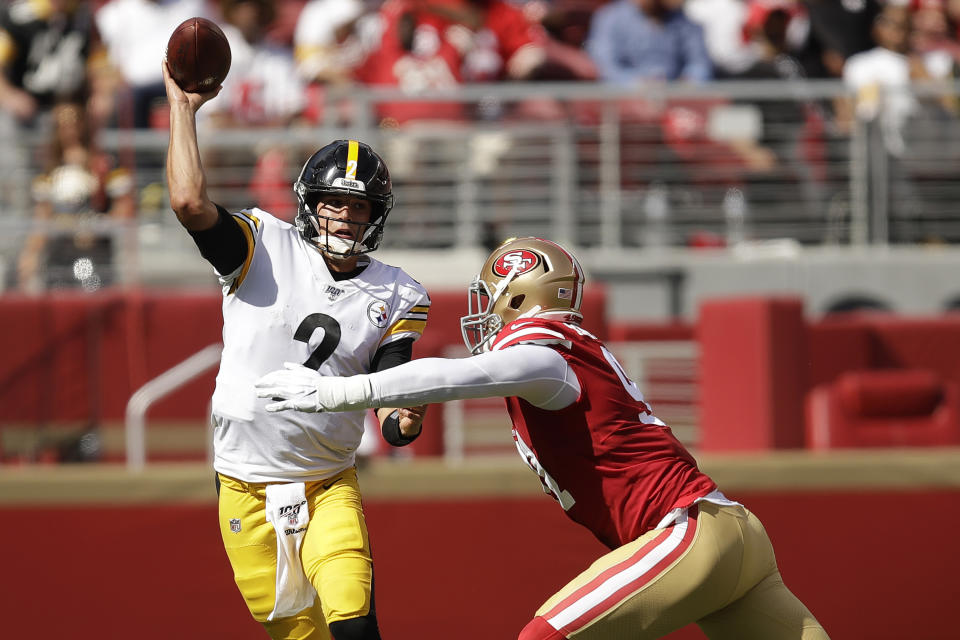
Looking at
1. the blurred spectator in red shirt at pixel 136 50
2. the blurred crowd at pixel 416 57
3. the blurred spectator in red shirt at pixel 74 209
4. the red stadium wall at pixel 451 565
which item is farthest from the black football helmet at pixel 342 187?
the blurred spectator in red shirt at pixel 136 50

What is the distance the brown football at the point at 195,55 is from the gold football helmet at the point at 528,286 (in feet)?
3.37

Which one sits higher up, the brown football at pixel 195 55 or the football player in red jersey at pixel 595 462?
the brown football at pixel 195 55

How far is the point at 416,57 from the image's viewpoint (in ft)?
35.1

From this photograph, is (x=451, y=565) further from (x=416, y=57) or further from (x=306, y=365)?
(x=416, y=57)

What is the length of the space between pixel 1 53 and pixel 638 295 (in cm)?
566

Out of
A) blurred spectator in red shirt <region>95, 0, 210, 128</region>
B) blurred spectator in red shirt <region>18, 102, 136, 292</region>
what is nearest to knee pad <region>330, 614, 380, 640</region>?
blurred spectator in red shirt <region>18, 102, 136, 292</region>

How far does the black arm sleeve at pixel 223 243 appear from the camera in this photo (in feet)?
12.6

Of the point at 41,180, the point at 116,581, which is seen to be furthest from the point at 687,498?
the point at 41,180

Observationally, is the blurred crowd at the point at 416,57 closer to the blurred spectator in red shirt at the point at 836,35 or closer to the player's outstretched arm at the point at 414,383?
the blurred spectator in red shirt at the point at 836,35

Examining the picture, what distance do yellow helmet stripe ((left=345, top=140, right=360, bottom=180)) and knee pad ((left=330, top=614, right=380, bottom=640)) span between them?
4.45 feet

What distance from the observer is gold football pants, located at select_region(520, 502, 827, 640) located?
140 inches

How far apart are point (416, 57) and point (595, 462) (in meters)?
7.51

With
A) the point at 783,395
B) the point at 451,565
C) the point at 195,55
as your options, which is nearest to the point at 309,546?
the point at 451,565

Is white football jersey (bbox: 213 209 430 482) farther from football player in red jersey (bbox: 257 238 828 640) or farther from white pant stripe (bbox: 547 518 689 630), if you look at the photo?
white pant stripe (bbox: 547 518 689 630)
